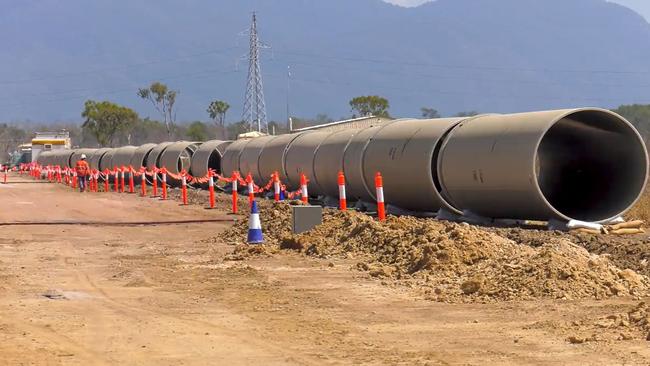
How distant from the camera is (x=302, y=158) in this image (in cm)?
2900

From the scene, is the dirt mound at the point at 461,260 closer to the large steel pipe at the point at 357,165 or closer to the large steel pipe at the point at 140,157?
the large steel pipe at the point at 357,165

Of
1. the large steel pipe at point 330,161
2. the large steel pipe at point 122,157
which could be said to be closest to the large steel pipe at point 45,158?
the large steel pipe at point 122,157

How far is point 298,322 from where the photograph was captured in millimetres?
9250

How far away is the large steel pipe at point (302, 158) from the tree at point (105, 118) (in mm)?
102709

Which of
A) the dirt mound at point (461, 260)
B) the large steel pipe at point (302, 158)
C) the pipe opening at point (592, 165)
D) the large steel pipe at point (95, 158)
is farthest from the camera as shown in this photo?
the large steel pipe at point (95, 158)

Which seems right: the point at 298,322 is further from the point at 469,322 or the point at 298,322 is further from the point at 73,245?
the point at 73,245

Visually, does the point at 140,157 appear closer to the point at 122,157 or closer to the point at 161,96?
the point at 122,157

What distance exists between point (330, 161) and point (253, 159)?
9.55m

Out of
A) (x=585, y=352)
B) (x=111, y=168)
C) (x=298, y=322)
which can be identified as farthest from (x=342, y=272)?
(x=111, y=168)

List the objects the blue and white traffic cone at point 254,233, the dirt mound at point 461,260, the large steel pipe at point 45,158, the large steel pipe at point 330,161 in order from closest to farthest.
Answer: the dirt mound at point 461,260
the blue and white traffic cone at point 254,233
the large steel pipe at point 330,161
the large steel pipe at point 45,158

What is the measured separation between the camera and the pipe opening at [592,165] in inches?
741

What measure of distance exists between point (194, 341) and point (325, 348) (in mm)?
1084

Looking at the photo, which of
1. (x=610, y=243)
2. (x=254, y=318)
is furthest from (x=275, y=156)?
(x=254, y=318)

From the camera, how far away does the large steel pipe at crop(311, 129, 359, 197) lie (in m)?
25.5
